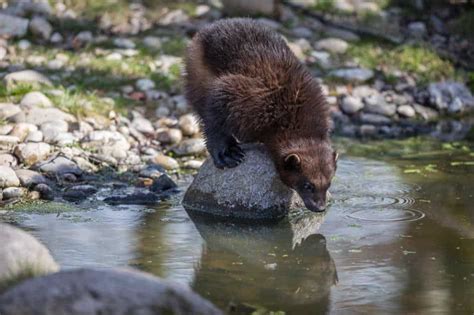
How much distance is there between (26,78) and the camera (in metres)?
Answer: 11.4

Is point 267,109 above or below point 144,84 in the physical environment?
above

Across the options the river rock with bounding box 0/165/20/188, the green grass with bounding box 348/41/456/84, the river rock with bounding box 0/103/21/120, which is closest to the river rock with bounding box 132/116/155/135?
the river rock with bounding box 0/103/21/120

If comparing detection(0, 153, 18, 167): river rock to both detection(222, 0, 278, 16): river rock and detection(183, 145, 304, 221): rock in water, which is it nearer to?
detection(183, 145, 304, 221): rock in water

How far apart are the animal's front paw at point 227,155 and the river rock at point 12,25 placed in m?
5.38

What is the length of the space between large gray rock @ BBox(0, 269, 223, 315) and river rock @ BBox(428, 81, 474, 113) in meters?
8.37

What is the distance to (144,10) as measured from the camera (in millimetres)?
14016

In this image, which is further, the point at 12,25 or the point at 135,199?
the point at 12,25

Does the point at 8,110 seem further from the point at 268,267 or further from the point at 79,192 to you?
the point at 268,267

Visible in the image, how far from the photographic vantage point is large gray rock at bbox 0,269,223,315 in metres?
4.79

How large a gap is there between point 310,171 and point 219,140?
3.02ft

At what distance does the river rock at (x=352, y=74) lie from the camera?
12945 millimetres

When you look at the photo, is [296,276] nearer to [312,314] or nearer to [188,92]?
[312,314]

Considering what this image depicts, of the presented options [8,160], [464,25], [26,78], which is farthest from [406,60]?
[8,160]

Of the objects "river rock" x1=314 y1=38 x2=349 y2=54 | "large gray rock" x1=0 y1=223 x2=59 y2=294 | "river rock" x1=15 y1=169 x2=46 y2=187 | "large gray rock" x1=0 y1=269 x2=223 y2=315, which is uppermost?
"large gray rock" x1=0 y1=269 x2=223 y2=315
